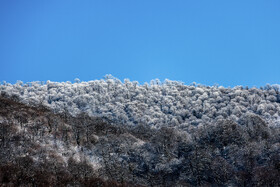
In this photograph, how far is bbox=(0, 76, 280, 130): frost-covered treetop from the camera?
133000 millimetres

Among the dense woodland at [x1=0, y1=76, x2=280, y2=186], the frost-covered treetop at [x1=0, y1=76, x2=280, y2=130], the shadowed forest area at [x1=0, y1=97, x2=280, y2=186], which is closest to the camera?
the dense woodland at [x1=0, y1=76, x2=280, y2=186]

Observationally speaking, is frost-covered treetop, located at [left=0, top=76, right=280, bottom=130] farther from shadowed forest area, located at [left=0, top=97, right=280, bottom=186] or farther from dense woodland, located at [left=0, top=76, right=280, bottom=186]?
shadowed forest area, located at [left=0, top=97, right=280, bottom=186]

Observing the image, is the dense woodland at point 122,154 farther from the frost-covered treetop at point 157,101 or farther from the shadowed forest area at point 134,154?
the frost-covered treetop at point 157,101

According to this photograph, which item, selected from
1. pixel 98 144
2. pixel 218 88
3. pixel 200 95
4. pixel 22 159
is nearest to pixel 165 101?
pixel 200 95

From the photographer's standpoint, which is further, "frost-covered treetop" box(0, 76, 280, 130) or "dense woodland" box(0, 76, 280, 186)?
"frost-covered treetop" box(0, 76, 280, 130)

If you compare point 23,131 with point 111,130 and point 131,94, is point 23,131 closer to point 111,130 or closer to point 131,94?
point 111,130

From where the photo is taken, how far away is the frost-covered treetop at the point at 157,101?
133 metres

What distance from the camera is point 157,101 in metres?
170

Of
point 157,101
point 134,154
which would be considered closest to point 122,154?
A: point 134,154

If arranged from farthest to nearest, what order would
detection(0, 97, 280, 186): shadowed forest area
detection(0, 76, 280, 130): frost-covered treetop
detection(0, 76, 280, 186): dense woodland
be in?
detection(0, 76, 280, 130): frost-covered treetop, detection(0, 97, 280, 186): shadowed forest area, detection(0, 76, 280, 186): dense woodland

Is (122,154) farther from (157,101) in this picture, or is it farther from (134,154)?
(157,101)

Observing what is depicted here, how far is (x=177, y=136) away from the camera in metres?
77.8

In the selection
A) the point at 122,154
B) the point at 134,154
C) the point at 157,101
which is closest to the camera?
the point at 122,154

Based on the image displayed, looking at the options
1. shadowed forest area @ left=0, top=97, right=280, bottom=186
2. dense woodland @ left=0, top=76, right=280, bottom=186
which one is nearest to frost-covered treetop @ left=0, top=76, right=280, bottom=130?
dense woodland @ left=0, top=76, right=280, bottom=186
